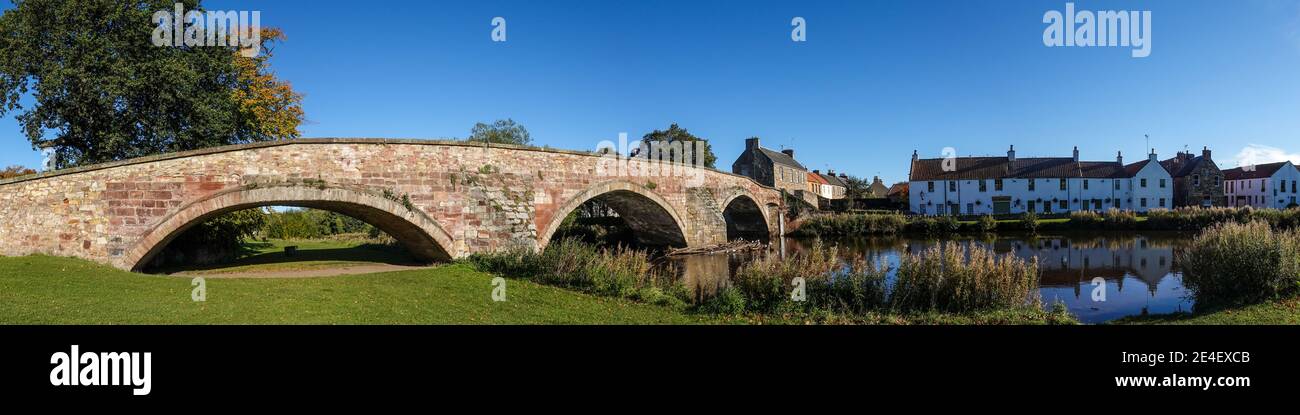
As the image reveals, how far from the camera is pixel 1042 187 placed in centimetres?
4753

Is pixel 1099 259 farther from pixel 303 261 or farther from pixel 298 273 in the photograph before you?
pixel 303 261

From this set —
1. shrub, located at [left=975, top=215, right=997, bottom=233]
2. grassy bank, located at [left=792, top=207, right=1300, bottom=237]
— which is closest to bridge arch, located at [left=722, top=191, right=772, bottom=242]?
grassy bank, located at [left=792, top=207, right=1300, bottom=237]

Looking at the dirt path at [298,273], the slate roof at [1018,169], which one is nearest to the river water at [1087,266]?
the dirt path at [298,273]

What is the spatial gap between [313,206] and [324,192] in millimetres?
1407

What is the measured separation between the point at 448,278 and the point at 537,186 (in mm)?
6183

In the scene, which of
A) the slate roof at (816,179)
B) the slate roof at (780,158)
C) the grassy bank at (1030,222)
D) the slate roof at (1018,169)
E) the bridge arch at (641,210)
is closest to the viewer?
the bridge arch at (641,210)

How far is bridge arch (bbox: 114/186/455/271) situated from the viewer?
1348 cm

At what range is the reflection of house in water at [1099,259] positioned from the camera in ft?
54.3

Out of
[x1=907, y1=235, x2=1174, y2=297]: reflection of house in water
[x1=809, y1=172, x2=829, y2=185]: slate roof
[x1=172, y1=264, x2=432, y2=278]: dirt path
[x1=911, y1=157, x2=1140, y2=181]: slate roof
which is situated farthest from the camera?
[x1=809, y1=172, x2=829, y2=185]: slate roof

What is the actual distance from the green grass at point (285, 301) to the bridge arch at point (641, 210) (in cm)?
815

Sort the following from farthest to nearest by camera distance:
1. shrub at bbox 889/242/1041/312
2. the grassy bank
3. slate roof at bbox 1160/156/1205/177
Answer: slate roof at bbox 1160/156/1205/177 < the grassy bank < shrub at bbox 889/242/1041/312

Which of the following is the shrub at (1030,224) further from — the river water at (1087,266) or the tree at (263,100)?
the tree at (263,100)

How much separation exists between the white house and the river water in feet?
103

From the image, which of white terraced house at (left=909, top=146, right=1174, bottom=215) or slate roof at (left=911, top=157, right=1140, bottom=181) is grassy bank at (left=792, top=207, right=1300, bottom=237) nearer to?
white terraced house at (left=909, top=146, right=1174, bottom=215)
